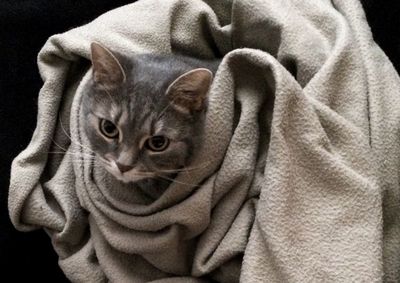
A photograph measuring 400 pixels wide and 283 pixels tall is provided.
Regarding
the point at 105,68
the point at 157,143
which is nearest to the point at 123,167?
the point at 157,143

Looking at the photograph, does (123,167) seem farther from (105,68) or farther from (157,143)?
(105,68)

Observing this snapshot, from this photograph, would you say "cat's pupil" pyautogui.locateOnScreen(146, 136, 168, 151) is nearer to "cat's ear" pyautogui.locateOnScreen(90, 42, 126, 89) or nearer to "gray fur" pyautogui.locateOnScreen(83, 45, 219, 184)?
"gray fur" pyautogui.locateOnScreen(83, 45, 219, 184)

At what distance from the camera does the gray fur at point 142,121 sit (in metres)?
1.07

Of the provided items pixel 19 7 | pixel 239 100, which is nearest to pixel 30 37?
pixel 19 7

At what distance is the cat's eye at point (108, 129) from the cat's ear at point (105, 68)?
7 centimetres

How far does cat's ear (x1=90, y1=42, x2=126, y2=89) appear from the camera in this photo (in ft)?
3.41

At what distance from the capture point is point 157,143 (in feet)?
3.57

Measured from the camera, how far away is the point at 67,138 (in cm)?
135

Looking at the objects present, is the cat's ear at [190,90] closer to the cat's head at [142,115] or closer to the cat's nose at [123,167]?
the cat's head at [142,115]

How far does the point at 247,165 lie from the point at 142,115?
0.26 meters

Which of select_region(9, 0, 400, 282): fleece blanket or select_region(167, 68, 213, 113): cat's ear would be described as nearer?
select_region(167, 68, 213, 113): cat's ear

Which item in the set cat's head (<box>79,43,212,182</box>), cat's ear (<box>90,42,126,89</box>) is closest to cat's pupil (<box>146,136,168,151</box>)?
cat's head (<box>79,43,212,182</box>)

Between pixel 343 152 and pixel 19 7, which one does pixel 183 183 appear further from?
pixel 19 7

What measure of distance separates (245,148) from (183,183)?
0.50 ft
